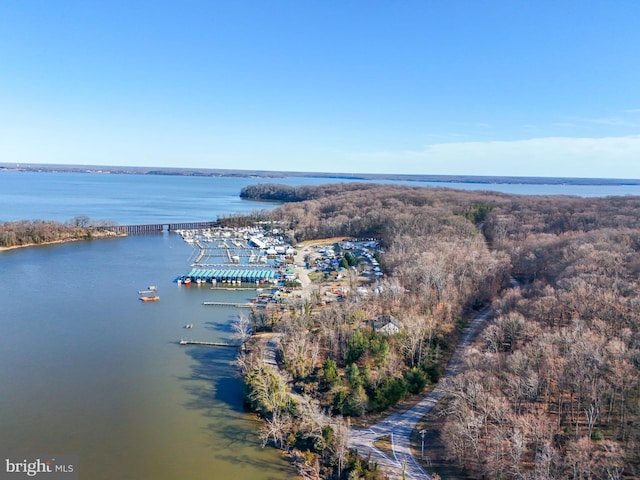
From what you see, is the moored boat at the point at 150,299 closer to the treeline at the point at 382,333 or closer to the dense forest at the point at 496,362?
the treeline at the point at 382,333

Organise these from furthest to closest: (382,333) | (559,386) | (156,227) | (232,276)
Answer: (156,227), (232,276), (382,333), (559,386)

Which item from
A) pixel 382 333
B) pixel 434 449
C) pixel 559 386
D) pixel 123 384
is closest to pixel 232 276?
pixel 123 384

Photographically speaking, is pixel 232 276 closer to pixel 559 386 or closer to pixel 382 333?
pixel 382 333

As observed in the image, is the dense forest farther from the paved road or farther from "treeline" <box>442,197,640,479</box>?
the paved road

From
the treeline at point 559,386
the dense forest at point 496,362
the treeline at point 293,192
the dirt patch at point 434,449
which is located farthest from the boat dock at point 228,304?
the treeline at point 293,192

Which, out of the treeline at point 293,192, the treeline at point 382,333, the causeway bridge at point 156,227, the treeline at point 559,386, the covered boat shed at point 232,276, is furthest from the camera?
the treeline at point 293,192

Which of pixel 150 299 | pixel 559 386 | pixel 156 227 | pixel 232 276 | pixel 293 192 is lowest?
pixel 150 299

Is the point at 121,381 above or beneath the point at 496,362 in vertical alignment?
beneath
